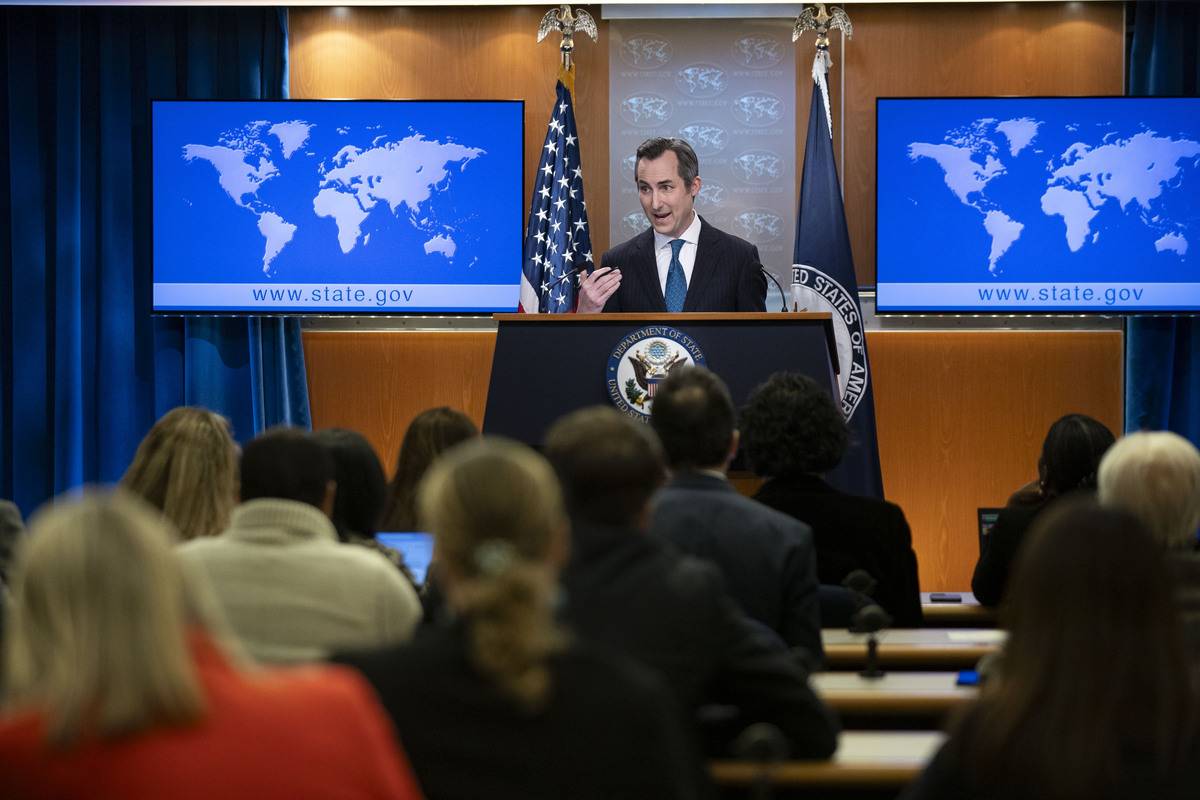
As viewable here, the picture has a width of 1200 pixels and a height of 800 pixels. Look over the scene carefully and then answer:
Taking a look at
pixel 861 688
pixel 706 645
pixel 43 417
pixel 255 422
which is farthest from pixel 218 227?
pixel 706 645

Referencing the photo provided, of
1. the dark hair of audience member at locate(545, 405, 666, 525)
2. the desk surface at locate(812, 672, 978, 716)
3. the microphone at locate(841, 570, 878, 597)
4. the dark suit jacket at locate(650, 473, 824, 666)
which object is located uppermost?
the dark hair of audience member at locate(545, 405, 666, 525)

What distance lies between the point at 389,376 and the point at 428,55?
1.78m

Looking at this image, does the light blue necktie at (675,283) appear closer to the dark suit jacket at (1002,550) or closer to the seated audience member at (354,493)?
the dark suit jacket at (1002,550)

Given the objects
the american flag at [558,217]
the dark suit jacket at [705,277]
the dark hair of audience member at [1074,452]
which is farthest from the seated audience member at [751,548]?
the american flag at [558,217]

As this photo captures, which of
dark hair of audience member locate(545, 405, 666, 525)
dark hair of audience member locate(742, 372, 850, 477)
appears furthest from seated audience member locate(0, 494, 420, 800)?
dark hair of audience member locate(742, 372, 850, 477)

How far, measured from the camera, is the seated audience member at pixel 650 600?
1945 mm

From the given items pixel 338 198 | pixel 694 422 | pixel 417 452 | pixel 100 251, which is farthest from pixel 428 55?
pixel 694 422

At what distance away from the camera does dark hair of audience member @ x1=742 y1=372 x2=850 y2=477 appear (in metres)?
3.57

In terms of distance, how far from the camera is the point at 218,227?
7238 mm

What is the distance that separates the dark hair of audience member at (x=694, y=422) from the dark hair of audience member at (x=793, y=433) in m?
0.60

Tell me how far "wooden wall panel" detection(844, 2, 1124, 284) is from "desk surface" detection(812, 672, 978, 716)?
4.80m

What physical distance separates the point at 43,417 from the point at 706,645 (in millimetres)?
6523

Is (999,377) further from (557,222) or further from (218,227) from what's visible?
(218,227)

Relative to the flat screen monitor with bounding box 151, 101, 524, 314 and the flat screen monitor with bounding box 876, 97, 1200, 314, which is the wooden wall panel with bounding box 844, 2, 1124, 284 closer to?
the flat screen monitor with bounding box 876, 97, 1200, 314
